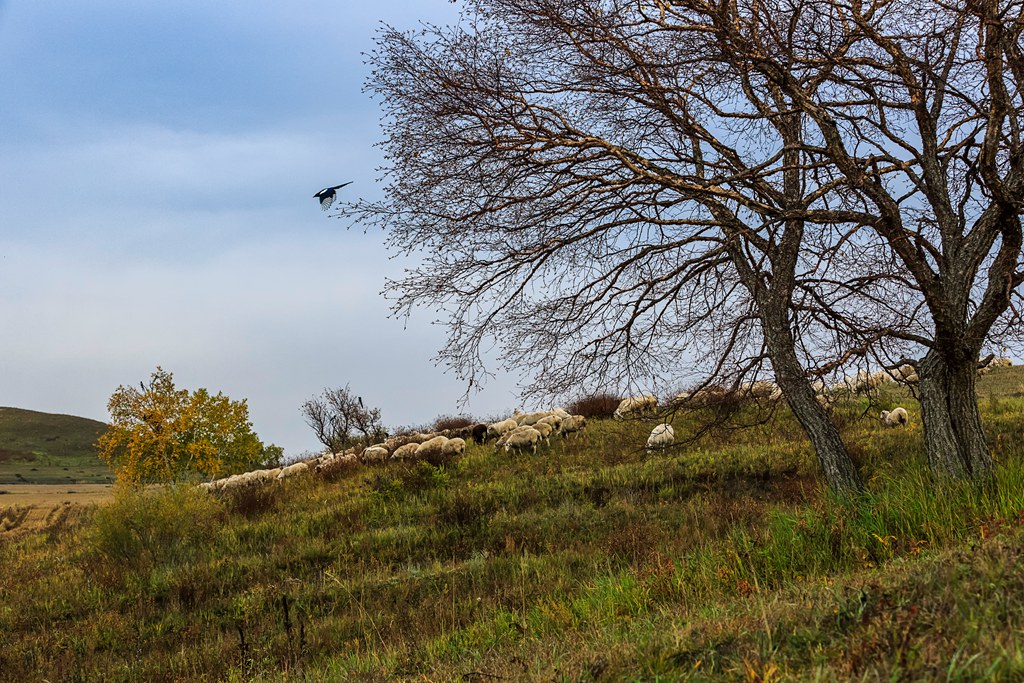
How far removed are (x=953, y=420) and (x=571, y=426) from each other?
1187cm

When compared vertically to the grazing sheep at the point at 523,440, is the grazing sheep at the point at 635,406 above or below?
above

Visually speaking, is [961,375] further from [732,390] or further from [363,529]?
[363,529]

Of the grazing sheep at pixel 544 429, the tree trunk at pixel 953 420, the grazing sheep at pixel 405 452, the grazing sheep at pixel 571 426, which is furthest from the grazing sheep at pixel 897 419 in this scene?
the grazing sheep at pixel 405 452

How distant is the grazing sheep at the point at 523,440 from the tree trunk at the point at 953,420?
10.5 meters

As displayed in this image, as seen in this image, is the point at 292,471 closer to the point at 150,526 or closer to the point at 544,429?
the point at 150,526

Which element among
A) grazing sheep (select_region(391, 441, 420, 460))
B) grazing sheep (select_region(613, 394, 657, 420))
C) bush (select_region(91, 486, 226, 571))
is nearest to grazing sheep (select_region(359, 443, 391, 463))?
grazing sheep (select_region(391, 441, 420, 460))

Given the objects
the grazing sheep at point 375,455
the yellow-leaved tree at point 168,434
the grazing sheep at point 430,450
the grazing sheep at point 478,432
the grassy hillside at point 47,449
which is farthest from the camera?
the grassy hillside at point 47,449

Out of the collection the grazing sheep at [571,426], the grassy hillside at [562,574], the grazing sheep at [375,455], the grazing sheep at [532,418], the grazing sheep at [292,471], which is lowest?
the grassy hillside at [562,574]

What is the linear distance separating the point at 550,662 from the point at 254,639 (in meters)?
5.17

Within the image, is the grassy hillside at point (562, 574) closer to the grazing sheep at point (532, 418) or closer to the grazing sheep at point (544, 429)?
the grazing sheep at point (544, 429)

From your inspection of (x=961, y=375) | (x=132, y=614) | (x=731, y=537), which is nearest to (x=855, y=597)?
(x=731, y=537)

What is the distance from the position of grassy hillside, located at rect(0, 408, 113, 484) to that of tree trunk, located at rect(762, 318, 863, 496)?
7881 centimetres

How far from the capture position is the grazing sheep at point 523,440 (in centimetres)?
1808

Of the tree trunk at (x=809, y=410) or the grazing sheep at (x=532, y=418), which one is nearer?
the tree trunk at (x=809, y=410)
